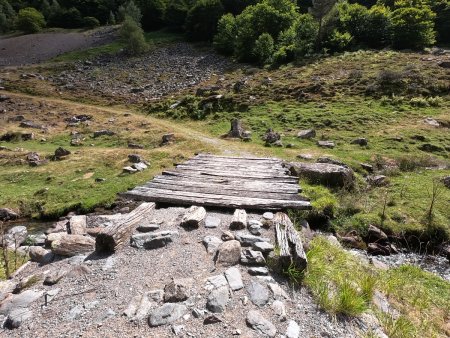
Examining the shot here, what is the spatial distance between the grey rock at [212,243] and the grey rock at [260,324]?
1657mm

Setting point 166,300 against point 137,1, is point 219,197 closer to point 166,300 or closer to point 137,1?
point 166,300

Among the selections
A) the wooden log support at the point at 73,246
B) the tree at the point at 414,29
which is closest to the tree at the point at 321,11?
the tree at the point at 414,29

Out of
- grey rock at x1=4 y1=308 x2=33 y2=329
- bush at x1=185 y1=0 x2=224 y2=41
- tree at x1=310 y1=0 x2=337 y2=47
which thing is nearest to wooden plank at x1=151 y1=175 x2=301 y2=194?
grey rock at x1=4 y1=308 x2=33 y2=329

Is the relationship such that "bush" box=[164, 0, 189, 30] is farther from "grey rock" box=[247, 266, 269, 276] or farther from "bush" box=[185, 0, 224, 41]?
"grey rock" box=[247, 266, 269, 276]

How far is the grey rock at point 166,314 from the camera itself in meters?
4.01

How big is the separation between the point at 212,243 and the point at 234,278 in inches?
45.9

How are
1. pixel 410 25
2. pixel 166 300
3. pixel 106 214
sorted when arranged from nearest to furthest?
1. pixel 166 300
2. pixel 106 214
3. pixel 410 25

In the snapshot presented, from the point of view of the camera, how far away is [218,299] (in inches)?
171

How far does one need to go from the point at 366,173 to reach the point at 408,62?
2305 centimetres

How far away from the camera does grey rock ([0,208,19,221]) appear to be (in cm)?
1171

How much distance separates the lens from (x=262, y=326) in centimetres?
400

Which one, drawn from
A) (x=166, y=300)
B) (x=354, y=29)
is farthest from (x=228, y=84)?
(x=166, y=300)

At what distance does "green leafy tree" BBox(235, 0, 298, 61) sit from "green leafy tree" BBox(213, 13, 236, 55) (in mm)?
986

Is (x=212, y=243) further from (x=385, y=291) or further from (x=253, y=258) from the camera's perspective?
(x=385, y=291)
